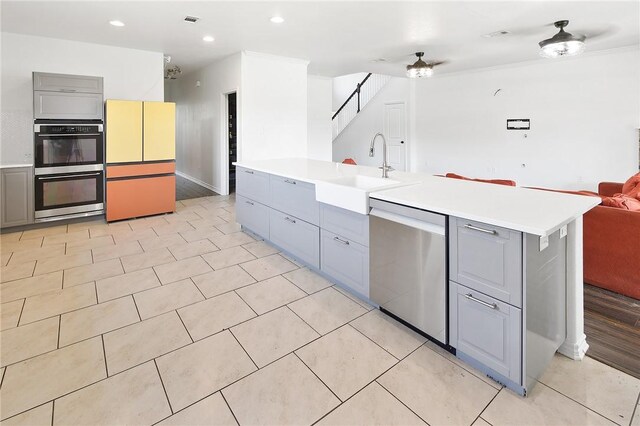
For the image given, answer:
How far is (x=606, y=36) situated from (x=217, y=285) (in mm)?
6320

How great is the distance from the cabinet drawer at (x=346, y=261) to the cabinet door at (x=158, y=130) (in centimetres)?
349

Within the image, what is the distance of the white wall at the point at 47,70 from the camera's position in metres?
4.63

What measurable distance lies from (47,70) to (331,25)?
13.5 ft

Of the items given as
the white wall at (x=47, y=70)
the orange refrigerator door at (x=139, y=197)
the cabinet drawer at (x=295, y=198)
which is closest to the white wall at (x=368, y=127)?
the white wall at (x=47, y=70)

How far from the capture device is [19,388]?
5.61 feet

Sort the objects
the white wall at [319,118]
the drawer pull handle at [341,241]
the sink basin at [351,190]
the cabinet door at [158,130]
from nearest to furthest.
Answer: the sink basin at [351,190] → the drawer pull handle at [341,241] → the cabinet door at [158,130] → the white wall at [319,118]

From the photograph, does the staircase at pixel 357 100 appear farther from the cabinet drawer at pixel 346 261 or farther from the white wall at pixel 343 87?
the cabinet drawer at pixel 346 261

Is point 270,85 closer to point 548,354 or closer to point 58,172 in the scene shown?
point 58,172

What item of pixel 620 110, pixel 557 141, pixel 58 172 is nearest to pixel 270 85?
pixel 58 172

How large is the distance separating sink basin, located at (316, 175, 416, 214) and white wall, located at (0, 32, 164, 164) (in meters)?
4.47

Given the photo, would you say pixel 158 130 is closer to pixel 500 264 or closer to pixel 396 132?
pixel 500 264

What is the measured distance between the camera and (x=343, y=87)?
11.1 meters

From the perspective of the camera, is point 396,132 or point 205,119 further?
point 396,132

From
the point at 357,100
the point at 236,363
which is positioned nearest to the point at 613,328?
the point at 236,363
